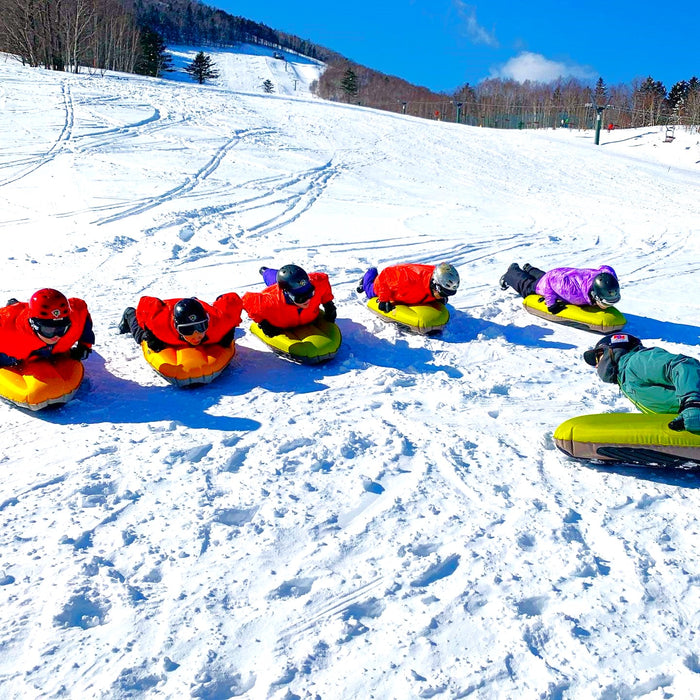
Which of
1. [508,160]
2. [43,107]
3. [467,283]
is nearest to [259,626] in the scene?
[467,283]

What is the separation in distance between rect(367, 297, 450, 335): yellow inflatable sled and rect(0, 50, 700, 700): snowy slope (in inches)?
6.1

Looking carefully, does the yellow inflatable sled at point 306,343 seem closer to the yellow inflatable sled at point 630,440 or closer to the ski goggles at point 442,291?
the ski goggles at point 442,291

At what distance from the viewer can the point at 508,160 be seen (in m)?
19.5

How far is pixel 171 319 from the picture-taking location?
18.1 ft

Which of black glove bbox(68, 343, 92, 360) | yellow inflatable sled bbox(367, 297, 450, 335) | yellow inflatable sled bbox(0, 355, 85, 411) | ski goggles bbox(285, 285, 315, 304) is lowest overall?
yellow inflatable sled bbox(0, 355, 85, 411)

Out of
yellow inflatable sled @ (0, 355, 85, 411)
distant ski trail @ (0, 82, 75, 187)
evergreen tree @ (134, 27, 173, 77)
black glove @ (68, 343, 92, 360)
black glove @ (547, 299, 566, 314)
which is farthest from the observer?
evergreen tree @ (134, 27, 173, 77)

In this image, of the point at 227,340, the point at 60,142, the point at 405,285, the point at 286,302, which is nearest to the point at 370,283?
the point at 405,285

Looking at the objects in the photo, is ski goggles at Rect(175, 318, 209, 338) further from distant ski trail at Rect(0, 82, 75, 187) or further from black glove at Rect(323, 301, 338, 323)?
distant ski trail at Rect(0, 82, 75, 187)

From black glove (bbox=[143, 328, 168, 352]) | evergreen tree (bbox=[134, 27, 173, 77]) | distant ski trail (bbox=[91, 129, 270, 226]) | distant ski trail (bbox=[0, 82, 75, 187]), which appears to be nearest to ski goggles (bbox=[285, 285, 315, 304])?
black glove (bbox=[143, 328, 168, 352])

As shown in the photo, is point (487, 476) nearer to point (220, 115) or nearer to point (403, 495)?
point (403, 495)

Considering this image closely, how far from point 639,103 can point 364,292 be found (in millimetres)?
55007

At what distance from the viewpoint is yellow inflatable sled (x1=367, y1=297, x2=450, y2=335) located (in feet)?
22.2

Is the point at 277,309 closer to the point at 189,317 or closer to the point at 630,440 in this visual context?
the point at 189,317

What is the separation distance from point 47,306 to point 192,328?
3.85 ft
